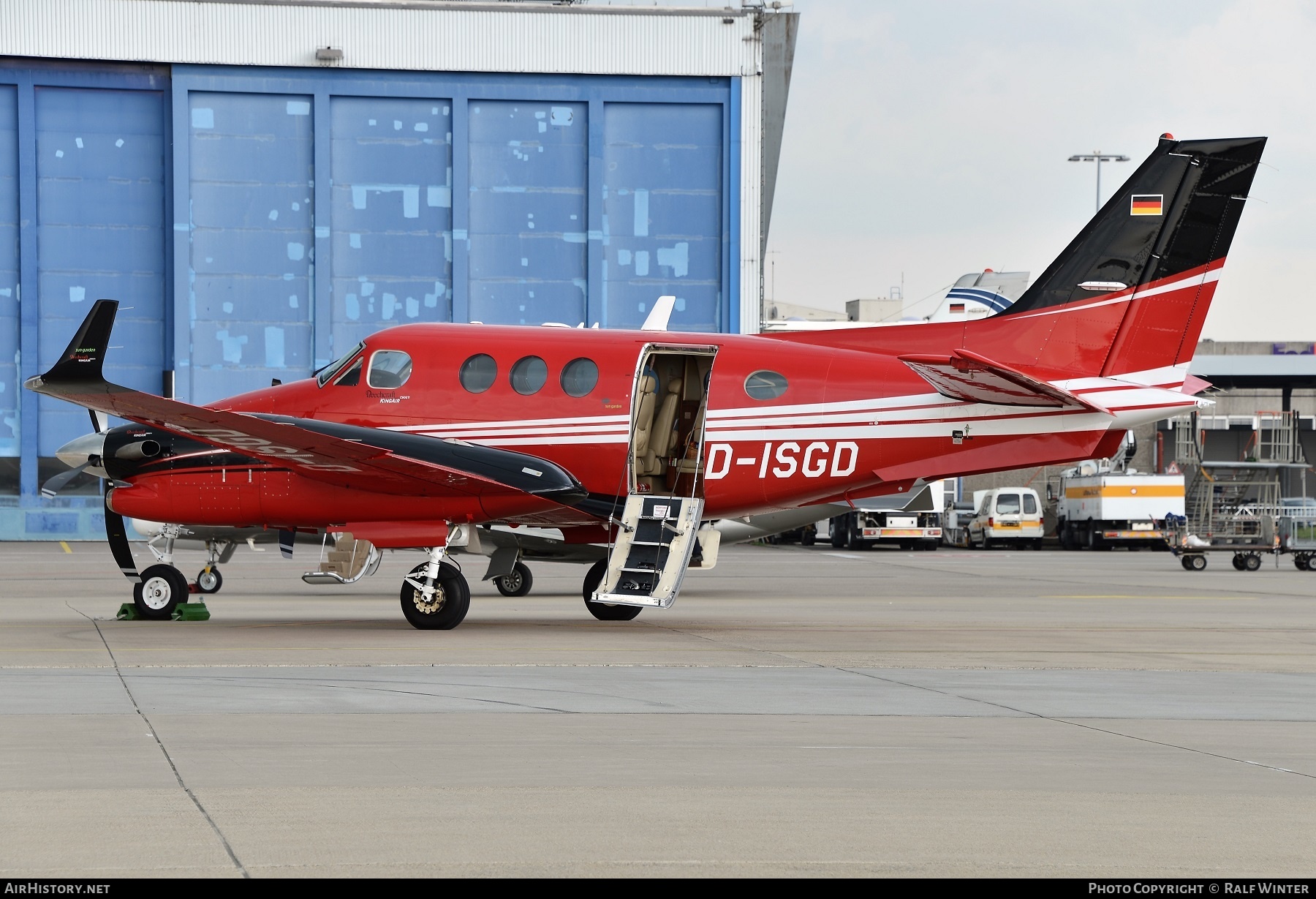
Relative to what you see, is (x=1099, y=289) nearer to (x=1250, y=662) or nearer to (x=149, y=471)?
(x=1250, y=662)

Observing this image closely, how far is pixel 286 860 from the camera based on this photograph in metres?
5.54

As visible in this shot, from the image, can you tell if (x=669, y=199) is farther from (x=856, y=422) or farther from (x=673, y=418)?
(x=856, y=422)

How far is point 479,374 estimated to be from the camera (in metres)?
17.1

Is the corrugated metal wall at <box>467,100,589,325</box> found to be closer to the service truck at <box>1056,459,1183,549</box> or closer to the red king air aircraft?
the service truck at <box>1056,459,1183,549</box>

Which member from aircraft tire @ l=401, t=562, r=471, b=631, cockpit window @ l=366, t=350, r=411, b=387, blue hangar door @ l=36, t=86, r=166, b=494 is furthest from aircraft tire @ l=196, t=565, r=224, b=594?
blue hangar door @ l=36, t=86, r=166, b=494

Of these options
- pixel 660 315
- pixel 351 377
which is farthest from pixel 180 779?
pixel 660 315

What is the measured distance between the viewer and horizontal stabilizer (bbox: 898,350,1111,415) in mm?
15727

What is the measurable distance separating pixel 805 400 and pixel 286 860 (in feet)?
39.0

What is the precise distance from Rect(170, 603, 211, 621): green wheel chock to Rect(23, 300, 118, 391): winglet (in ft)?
11.9

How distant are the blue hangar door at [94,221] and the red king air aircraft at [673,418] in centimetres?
3008

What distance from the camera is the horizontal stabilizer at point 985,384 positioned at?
1573 cm

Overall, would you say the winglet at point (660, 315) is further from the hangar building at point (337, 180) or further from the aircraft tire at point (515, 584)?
the hangar building at point (337, 180)

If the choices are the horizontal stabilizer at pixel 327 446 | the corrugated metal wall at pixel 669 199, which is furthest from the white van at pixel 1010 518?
the horizontal stabilizer at pixel 327 446
